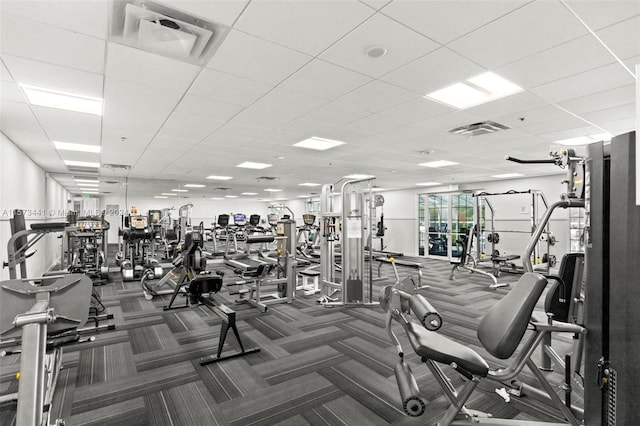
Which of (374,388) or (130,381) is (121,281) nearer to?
(130,381)

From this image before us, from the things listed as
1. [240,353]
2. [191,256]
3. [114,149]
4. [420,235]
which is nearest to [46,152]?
[114,149]

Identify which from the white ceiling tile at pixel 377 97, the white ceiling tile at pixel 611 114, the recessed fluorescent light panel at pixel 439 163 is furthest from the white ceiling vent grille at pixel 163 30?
the recessed fluorescent light panel at pixel 439 163

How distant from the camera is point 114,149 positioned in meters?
5.79

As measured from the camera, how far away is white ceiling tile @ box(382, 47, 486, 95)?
2.52m

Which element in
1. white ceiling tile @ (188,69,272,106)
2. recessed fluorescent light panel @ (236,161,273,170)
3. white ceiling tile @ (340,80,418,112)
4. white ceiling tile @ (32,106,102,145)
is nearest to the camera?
white ceiling tile @ (188,69,272,106)

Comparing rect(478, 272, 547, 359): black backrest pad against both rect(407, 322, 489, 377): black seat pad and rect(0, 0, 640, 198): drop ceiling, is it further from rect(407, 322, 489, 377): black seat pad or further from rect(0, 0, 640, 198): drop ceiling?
rect(0, 0, 640, 198): drop ceiling

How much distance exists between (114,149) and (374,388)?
5967mm

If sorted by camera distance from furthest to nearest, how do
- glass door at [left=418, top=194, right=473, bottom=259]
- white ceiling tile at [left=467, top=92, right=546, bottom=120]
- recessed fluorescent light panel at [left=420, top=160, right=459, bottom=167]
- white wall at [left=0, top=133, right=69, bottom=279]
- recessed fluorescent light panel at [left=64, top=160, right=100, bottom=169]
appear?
1. glass door at [left=418, top=194, right=473, bottom=259]
2. recessed fluorescent light panel at [left=64, top=160, right=100, bottom=169]
3. recessed fluorescent light panel at [left=420, top=160, right=459, bottom=167]
4. white wall at [left=0, top=133, right=69, bottom=279]
5. white ceiling tile at [left=467, top=92, right=546, bottom=120]

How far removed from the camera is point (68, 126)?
4.34 metres

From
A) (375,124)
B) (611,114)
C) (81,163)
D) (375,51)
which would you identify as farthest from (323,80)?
(81,163)

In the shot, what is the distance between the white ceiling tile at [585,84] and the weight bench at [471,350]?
2.11 m

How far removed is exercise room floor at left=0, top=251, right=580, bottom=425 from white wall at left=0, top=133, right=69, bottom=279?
6.28 ft

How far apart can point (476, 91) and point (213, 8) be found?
2671mm

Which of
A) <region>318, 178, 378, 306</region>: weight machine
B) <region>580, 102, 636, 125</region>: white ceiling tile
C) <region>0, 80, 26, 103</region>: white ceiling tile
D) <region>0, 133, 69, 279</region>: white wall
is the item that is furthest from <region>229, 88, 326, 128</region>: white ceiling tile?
<region>580, 102, 636, 125</region>: white ceiling tile
